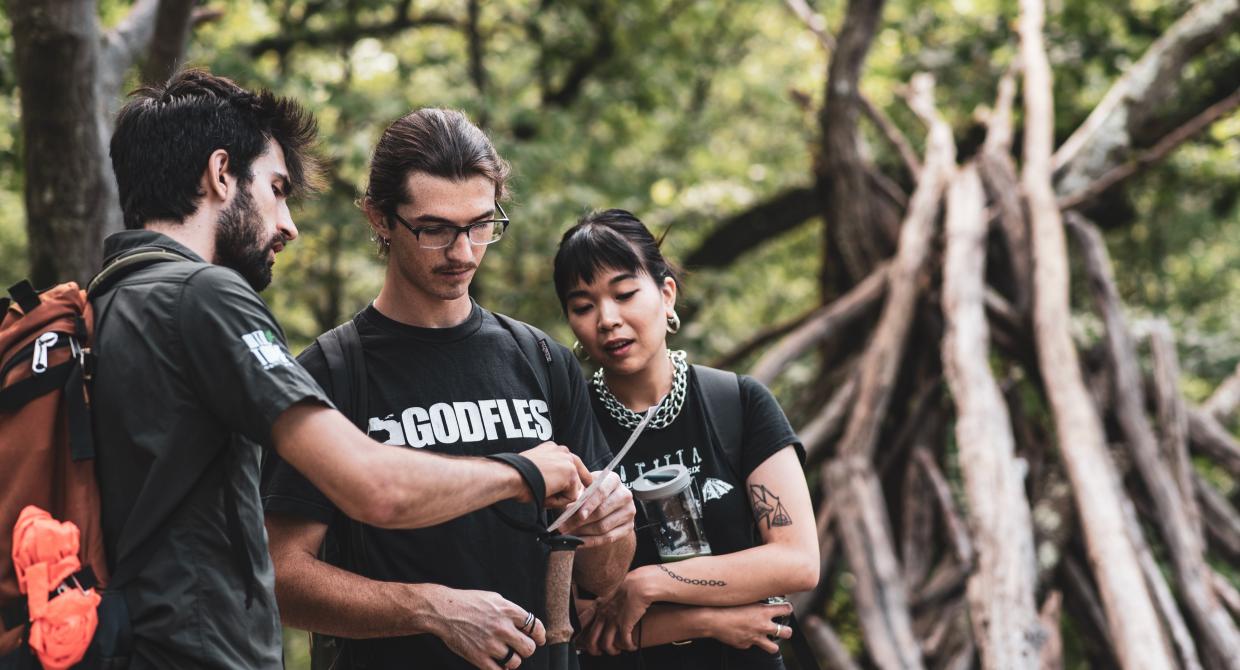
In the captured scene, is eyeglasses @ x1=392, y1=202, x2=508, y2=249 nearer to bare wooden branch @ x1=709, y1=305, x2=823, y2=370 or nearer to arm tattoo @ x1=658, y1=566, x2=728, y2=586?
arm tattoo @ x1=658, y1=566, x2=728, y2=586

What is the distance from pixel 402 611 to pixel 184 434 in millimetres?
547

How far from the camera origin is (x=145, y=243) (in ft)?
6.52

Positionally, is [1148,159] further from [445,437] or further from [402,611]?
[402,611]

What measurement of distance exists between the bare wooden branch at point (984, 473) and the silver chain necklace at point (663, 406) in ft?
6.46

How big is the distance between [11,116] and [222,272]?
7302 mm

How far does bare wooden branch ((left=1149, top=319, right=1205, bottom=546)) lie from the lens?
217 inches

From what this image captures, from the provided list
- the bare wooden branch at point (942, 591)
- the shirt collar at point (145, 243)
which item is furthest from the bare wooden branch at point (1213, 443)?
the shirt collar at point (145, 243)

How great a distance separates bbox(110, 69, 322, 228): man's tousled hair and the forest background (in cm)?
104

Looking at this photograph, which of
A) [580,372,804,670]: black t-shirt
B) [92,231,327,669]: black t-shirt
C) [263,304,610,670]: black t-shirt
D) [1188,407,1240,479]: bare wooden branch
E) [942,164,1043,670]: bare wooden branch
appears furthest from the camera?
[1188,407,1240,479]: bare wooden branch

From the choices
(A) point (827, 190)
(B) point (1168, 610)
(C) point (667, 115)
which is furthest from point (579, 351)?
(C) point (667, 115)

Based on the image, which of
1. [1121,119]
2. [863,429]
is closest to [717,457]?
[863,429]

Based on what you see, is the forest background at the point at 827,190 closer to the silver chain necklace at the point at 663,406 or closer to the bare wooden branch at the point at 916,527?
the bare wooden branch at the point at 916,527

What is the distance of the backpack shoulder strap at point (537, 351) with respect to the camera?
8.14 ft

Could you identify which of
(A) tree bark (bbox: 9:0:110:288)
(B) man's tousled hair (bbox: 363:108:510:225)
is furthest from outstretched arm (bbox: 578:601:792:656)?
(A) tree bark (bbox: 9:0:110:288)
